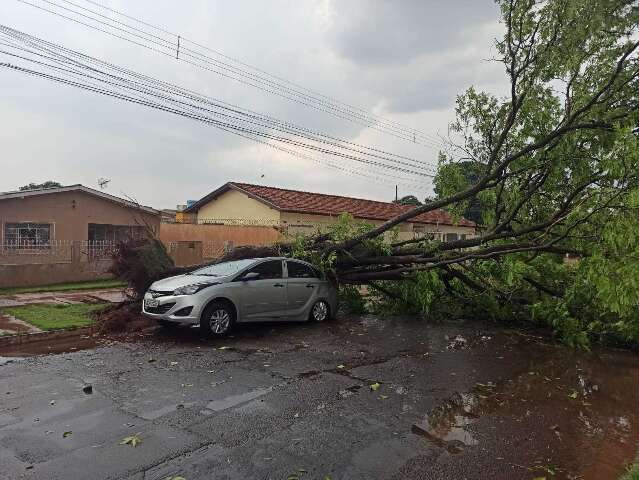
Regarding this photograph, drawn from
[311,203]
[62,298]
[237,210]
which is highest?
[311,203]

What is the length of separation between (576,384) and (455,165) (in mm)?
6996

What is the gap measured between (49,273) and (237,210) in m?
11.9

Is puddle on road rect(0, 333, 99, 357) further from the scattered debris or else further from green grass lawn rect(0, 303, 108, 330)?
the scattered debris

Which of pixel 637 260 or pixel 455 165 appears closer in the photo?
pixel 637 260

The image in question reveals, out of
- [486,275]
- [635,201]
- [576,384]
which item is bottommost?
[576,384]

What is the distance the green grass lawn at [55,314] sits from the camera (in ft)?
33.5

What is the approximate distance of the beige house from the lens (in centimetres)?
2505

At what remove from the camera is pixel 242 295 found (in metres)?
9.80

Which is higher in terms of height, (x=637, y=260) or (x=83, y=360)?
(x=637, y=260)

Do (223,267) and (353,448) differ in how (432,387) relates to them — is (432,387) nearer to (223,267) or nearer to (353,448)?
(353,448)

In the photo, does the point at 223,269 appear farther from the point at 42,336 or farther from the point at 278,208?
the point at 278,208

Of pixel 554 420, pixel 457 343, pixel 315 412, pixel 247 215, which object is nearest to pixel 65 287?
pixel 247 215

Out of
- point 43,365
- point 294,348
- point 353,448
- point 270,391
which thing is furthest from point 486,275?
point 43,365

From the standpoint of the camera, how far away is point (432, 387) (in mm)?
6730
